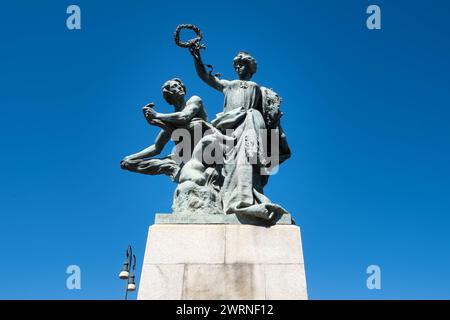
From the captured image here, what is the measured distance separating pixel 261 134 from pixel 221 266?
2625 mm

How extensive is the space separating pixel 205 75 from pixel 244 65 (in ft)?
2.73

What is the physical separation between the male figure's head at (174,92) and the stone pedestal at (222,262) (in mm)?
2604

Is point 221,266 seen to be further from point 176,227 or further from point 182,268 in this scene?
point 176,227

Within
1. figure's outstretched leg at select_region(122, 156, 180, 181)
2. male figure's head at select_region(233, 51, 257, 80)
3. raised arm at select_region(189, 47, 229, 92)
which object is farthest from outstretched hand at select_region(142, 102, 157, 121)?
male figure's head at select_region(233, 51, 257, 80)

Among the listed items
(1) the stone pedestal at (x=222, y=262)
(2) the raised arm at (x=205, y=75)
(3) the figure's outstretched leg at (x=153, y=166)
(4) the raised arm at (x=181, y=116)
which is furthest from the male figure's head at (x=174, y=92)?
(1) the stone pedestal at (x=222, y=262)

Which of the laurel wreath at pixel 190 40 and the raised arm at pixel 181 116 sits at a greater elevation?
the laurel wreath at pixel 190 40

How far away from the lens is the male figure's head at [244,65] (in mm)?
8406

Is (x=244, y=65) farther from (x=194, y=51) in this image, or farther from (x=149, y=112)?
(x=149, y=112)

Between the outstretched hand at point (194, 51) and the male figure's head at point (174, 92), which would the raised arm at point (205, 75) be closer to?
the outstretched hand at point (194, 51)

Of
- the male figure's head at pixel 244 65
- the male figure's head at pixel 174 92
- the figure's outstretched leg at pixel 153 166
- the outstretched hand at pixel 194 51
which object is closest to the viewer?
the figure's outstretched leg at pixel 153 166

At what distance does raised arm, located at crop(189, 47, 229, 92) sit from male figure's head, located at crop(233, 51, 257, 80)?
35 centimetres

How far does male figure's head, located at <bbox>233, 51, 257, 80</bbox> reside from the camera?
8.41 meters

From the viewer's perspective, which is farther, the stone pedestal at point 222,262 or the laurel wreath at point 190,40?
the laurel wreath at point 190,40

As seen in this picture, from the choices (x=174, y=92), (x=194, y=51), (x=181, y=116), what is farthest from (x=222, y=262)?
(x=194, y=51)
